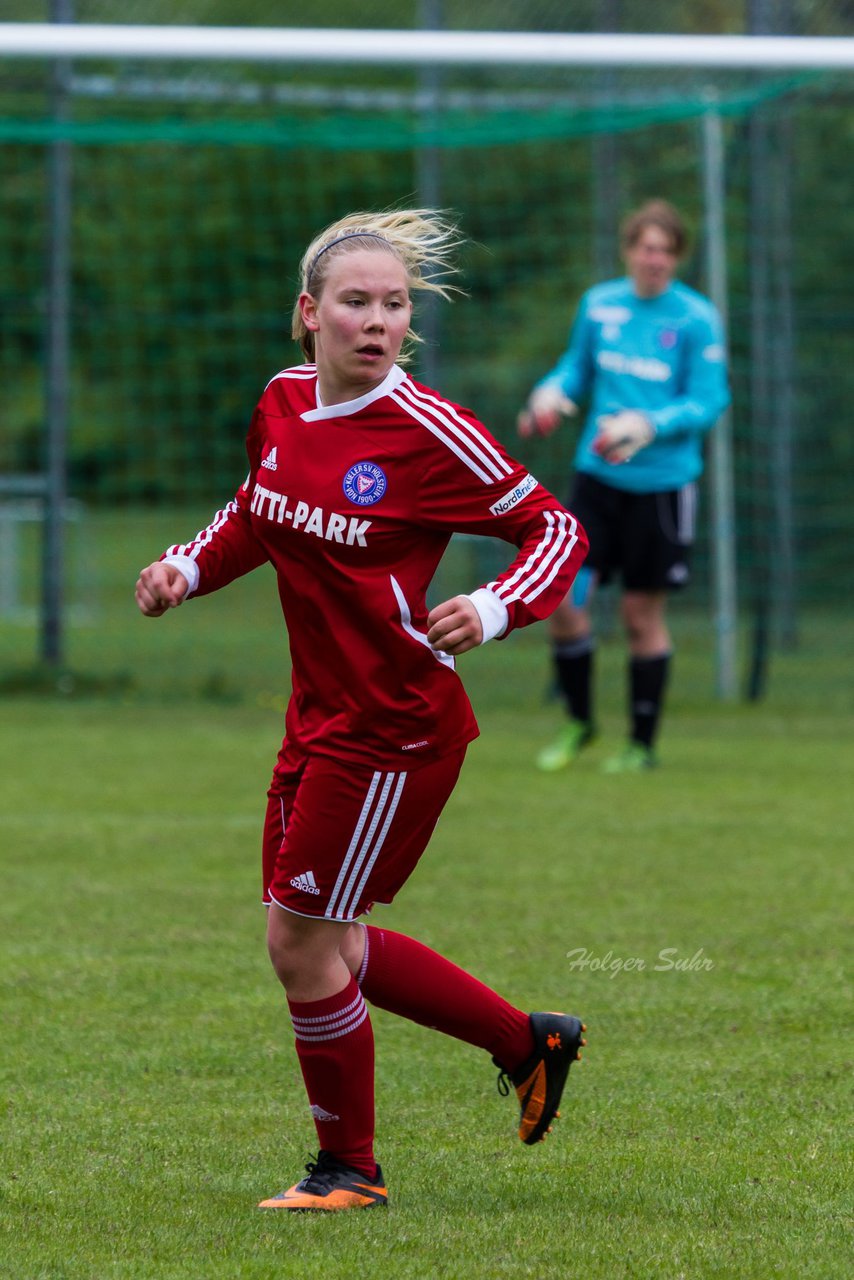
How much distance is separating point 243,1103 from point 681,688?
A: 739 cm

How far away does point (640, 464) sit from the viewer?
294 inches

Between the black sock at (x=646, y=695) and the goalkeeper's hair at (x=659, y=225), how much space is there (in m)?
1.70

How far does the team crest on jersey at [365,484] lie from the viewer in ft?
9.51

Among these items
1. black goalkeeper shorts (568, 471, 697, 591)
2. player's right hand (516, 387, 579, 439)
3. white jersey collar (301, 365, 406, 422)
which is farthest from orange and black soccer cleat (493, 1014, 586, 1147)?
black goalkeeper shorts (568, 471, 697, 591)

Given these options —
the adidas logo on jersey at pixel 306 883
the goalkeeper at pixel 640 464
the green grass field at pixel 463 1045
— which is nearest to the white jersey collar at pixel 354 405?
the adidas logo on jersey at pixel 306 883

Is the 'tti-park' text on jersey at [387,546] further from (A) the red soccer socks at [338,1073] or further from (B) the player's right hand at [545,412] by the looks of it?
(B) the player's right hand at [545,412]

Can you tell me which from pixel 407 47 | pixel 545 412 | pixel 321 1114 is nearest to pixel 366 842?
pixel 321 1114

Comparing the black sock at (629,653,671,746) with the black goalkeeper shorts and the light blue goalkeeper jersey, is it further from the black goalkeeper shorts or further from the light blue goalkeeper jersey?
the light blue goalkeeper jersey

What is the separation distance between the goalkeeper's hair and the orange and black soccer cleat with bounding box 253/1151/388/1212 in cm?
502

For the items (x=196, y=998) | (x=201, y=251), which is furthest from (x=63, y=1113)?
(x=201, y=251)

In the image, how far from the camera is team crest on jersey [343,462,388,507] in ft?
9.51

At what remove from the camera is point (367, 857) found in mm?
2920

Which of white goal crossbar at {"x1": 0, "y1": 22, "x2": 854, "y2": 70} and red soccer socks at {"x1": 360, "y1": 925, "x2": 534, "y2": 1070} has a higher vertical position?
white goal crossbar at {"x1": 0, "y1": 22, "x2": 854, "y2": 70}

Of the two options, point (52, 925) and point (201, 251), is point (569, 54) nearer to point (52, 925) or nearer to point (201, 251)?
point (52, 925)
